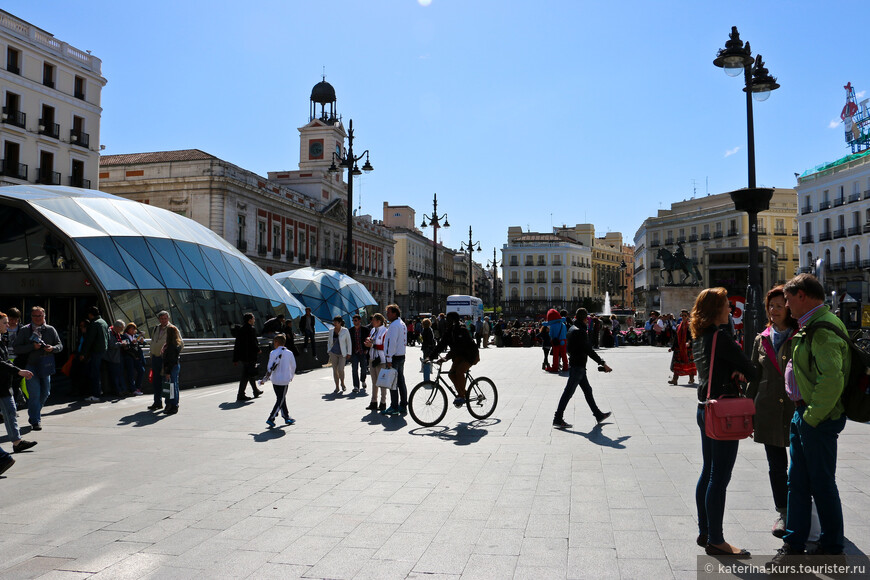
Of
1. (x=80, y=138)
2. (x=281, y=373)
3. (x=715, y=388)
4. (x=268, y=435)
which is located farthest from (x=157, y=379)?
(x=80, y=138)

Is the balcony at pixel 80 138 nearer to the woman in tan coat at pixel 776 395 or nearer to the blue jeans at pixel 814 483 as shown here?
the woman in tan coat at pixel 776 395

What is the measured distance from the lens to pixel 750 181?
1194 centimetres

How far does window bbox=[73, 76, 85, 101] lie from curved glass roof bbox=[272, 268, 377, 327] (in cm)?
1921

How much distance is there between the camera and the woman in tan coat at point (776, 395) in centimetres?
426

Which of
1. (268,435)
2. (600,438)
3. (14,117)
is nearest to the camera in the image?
(600,438)

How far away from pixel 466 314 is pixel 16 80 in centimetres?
2958

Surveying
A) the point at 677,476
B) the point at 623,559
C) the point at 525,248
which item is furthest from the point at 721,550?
the point at 525,248

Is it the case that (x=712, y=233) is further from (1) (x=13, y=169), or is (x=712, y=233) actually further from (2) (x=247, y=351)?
(2) (x=247, y=351)

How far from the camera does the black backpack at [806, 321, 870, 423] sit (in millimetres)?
3562

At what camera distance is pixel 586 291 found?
109 meters

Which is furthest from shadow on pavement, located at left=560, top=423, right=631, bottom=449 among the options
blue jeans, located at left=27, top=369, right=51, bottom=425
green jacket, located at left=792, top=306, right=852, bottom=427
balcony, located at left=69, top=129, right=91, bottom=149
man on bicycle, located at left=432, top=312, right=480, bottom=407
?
balcony, located at left=69, top=129, right=91, bottom=149

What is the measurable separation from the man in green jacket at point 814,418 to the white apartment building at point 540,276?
100 meters

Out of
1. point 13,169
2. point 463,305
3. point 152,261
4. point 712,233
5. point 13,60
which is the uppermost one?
point 13,60

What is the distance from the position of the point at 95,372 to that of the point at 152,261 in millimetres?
5300
